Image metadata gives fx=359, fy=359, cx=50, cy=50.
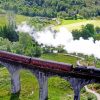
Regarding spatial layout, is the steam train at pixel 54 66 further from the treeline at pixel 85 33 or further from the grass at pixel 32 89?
the treeline at pixel 85 33

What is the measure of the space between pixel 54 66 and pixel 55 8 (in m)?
102

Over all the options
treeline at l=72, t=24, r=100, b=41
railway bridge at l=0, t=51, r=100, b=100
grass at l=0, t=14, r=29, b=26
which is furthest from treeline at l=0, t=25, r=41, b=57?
grass at l=0, t=14, r=29, b=26

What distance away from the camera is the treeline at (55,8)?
158 m

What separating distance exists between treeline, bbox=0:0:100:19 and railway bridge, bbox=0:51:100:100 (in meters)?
81.6

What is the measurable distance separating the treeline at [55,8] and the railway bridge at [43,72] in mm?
81554

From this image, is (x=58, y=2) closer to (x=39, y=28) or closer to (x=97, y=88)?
(x=39, y=28)

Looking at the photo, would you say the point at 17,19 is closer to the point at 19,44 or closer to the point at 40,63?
the point at 19,44

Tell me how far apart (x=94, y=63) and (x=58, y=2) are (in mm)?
83114

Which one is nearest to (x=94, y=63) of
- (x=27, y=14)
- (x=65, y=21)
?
(x=65, y=21)

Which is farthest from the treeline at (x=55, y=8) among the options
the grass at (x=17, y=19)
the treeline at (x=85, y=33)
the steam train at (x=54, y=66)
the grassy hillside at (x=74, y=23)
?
the steam train at (x=54, y=66)

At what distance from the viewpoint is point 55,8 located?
167 m

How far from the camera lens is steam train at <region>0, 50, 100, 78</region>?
6400cm

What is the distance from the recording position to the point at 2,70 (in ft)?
293

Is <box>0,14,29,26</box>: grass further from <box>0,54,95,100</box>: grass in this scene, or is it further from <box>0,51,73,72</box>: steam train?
<box>0,51,73,72</box>: steam train
